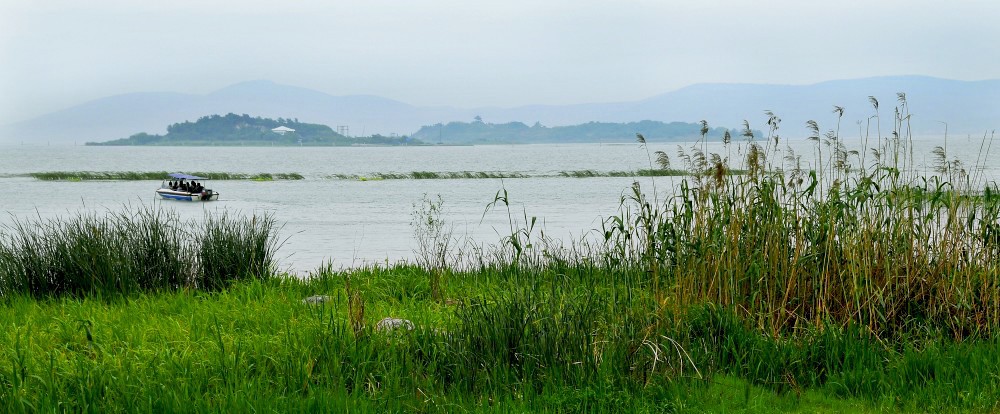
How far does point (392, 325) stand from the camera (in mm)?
5871

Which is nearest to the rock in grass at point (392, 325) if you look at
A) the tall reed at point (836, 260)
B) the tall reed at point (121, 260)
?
the tall reed at point (836, 260)

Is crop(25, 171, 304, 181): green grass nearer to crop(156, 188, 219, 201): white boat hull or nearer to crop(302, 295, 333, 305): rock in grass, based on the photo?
crop(156, 188, 219, 201): white boat hull

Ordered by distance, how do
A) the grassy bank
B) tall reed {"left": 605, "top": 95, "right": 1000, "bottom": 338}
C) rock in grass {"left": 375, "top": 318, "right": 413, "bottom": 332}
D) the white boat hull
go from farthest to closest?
the white boat hull → tall reed {"left": 605, "top": 95, "right": 1000, "bottom": 338} → rock in grass {"left": 375, "top": 318, "right": 413, "bottom": 332} → the grassy bank

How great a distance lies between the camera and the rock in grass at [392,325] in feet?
18.3

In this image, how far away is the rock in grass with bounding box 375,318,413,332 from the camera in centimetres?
557

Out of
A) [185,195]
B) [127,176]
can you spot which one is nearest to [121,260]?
[185,195]

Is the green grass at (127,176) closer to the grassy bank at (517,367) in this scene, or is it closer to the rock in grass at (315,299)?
the rock in grass at (315,299)

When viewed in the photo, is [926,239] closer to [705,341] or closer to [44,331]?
[705,341]

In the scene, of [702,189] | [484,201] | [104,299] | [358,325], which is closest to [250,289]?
[104,299]

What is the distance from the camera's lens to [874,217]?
6.52 metres

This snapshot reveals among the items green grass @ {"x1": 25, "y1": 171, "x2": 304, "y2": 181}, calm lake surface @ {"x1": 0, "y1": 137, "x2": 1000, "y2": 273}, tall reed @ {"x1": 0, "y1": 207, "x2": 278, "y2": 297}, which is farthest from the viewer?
green grass @ {"x1": 25, "y1": 171, "x2": 304, "y2": 181}

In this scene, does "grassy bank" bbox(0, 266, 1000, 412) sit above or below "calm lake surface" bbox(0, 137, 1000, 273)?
above

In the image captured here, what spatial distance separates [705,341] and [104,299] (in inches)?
215

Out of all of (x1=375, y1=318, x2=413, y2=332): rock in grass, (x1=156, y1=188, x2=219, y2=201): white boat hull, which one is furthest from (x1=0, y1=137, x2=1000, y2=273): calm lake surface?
(x1=375, y1=318, x2=413, y2=332): rock in grass
